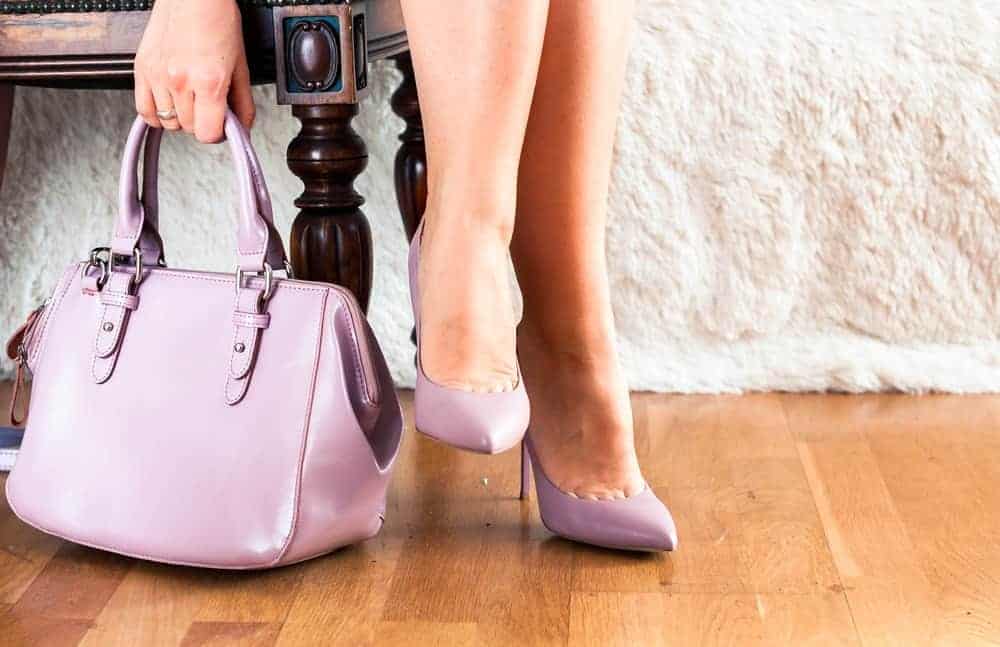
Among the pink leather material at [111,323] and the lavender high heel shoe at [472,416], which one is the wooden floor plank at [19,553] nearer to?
the pink leather material at [111,323]

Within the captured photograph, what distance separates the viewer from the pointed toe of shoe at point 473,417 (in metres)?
0.86

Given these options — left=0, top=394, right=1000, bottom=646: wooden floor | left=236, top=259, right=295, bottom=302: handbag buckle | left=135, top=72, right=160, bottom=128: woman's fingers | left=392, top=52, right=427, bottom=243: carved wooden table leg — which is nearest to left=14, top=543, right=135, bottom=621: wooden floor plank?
left=0, top=394, right=1000, bottom=646: wooden floor

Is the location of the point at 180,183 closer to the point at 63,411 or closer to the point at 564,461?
the point at 63,411

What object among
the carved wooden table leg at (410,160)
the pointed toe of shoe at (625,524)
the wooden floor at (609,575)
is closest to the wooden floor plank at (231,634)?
the wooden floor at (609,575)

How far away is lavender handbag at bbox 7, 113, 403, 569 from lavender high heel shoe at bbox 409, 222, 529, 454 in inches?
1.9

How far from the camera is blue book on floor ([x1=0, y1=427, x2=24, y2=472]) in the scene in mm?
1182

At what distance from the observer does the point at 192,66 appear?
0.93 metres

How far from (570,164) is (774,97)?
532 millimetres

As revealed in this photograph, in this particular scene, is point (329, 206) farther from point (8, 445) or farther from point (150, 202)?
point (8, 445)

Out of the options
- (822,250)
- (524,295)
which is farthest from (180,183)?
(822,250)

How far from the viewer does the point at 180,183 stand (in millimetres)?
1502

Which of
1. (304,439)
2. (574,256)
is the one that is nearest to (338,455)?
(304,439)

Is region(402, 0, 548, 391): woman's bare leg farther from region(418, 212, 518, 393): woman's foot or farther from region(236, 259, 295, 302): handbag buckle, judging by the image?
region(236, 259, 295, 302): handbag buckle

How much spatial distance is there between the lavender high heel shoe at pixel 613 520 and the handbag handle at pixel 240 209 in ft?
0.95
